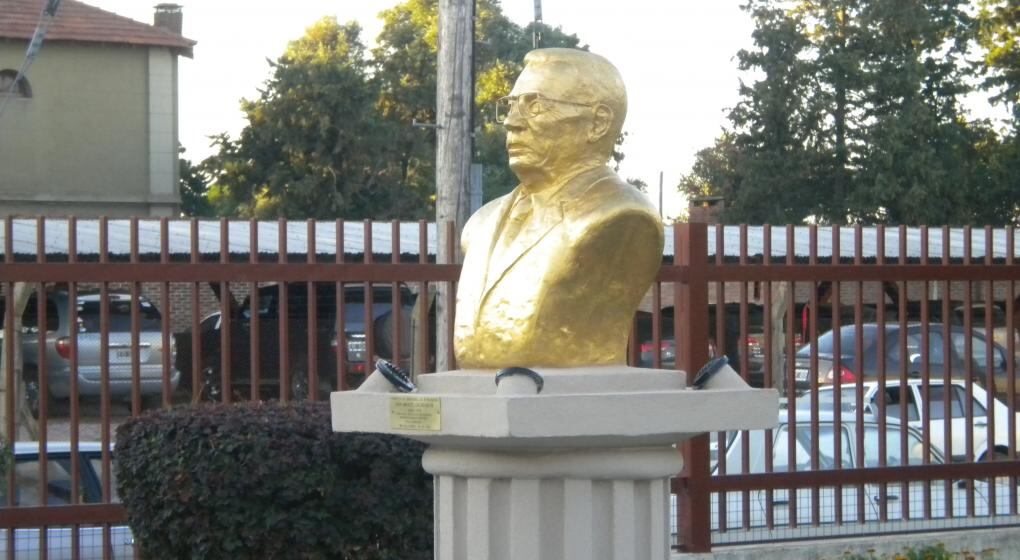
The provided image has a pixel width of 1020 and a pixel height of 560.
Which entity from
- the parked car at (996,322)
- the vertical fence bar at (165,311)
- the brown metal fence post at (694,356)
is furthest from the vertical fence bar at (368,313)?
the parked car at (996,322)

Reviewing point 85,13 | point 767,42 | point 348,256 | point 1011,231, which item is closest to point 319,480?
point 348,256

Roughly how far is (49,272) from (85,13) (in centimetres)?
2766

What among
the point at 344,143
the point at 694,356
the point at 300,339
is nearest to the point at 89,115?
the point at 344,143

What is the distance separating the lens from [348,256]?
10.5 meters

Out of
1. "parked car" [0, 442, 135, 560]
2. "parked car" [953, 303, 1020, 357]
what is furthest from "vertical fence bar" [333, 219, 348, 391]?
"parked car" [953, 303, 1020, 357]

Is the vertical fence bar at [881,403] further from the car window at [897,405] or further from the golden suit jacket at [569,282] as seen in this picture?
the golden suit jacket at [569,282]

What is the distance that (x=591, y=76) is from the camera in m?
5.22

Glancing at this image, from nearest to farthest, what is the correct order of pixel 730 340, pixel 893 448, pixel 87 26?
pixel 893 448 < pixel 730 340 < pixel 87 26

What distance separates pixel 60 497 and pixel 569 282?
3.76 metres

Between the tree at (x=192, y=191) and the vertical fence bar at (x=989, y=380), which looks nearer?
the vertical fence bar at (x=989, y=380)

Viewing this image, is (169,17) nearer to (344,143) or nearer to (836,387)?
(344,143)

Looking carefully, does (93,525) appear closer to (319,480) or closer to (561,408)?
(319,480)

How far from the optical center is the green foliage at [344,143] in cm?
3588

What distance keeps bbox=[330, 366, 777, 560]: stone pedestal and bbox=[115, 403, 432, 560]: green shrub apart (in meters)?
1.32
